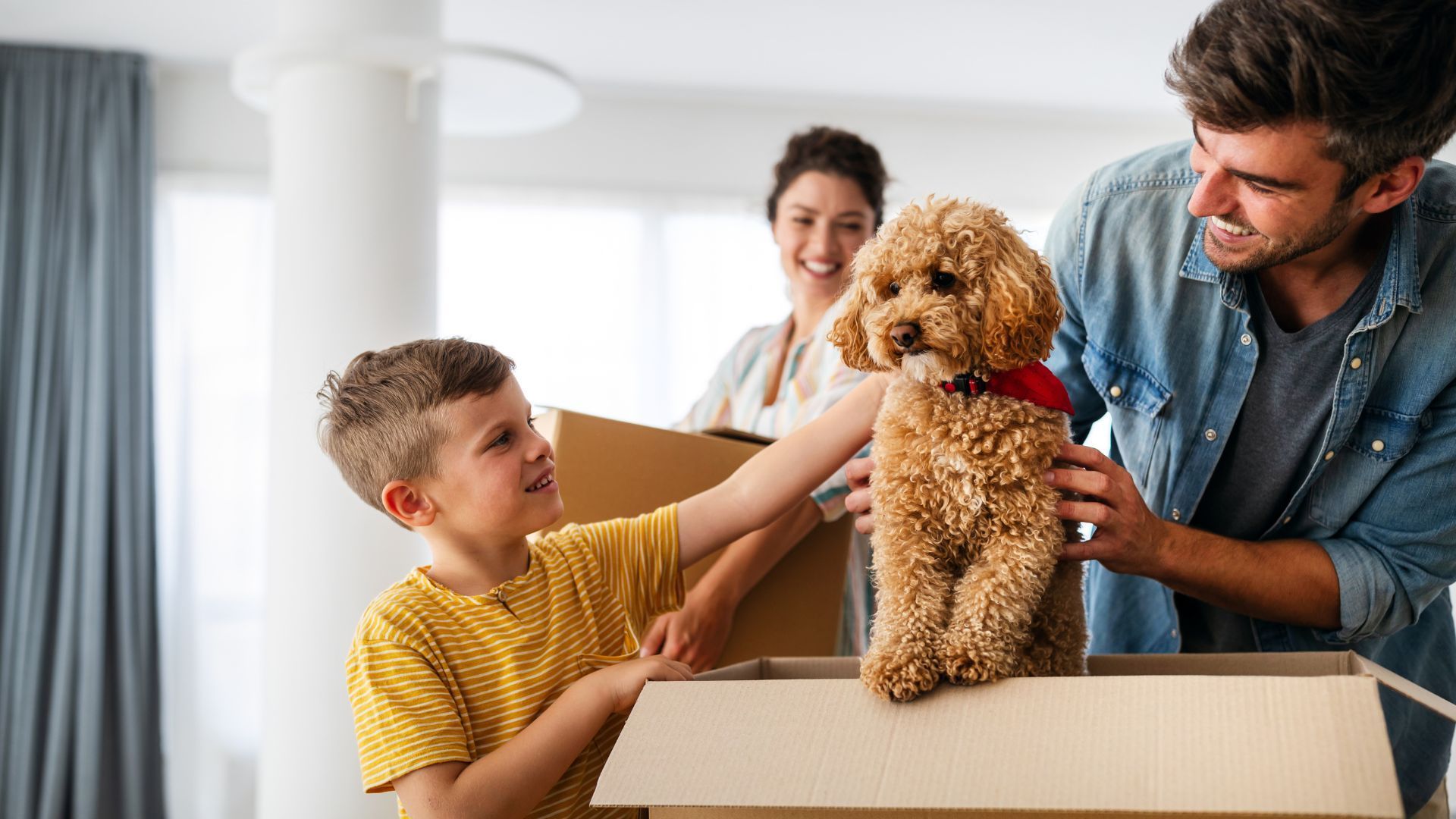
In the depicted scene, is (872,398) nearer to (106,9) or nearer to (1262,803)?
(1262,803)

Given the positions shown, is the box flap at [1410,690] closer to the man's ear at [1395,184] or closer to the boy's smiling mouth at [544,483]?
the man's ear at [1395,184]

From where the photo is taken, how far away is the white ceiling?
12.5ft

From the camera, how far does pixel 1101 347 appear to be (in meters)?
1.29

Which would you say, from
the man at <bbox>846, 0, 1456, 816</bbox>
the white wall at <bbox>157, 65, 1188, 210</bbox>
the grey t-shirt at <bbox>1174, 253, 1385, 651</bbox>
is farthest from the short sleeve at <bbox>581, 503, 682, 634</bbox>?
the white wall at <bbox>157, 65, 1188, 210</bbox>

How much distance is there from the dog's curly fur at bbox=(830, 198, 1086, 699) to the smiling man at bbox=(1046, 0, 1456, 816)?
0.06 meters

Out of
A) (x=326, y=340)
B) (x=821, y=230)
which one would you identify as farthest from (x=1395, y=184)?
(x=326, y=340)

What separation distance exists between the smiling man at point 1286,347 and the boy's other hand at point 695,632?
52cm

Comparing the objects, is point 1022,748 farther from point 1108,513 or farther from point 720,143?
point 720,143

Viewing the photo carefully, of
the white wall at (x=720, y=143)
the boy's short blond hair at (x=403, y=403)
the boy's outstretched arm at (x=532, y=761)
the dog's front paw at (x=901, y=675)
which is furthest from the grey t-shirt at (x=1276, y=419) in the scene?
the white wall at (x=720, y=143)

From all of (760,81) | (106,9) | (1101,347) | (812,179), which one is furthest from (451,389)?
(760,81)

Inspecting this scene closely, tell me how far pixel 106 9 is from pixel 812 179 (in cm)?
286

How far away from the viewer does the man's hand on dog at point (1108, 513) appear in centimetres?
101

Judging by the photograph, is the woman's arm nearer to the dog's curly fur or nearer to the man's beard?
the dog's curly fur

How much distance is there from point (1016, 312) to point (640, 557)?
1.72ft
